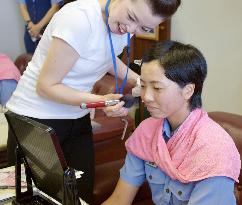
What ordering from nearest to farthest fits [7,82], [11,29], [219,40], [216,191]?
[216,191] → [219,40] → [7,82] → [11,29]

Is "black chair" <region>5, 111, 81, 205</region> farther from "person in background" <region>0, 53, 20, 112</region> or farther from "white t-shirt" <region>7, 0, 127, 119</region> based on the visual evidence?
"person in background" <region>0, 53, 20, 112</region>

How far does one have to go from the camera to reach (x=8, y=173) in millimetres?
1397

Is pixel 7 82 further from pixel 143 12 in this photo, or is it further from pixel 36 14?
pixel 143 12

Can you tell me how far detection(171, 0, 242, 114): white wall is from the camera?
107 inches

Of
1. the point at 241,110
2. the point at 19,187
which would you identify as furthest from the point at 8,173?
the point at 241,110

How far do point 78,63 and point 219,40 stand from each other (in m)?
1.78

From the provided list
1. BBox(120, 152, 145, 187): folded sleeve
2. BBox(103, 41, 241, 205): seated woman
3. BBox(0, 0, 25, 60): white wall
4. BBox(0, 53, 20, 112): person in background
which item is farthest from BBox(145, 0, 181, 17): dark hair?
BBox(0, 0, 25, 60): white wall

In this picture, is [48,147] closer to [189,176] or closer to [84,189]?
[189,176]

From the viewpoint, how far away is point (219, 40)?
284 cm

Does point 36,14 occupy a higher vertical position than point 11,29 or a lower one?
higher

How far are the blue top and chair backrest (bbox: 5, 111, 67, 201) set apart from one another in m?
0.40

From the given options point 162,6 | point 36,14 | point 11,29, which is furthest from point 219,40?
point 11,29

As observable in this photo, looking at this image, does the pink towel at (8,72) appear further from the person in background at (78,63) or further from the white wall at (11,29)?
the person in background at (78,63)

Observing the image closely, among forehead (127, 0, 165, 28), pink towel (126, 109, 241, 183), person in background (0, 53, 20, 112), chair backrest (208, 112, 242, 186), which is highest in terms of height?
forehead (127, 0, 165, 28)
